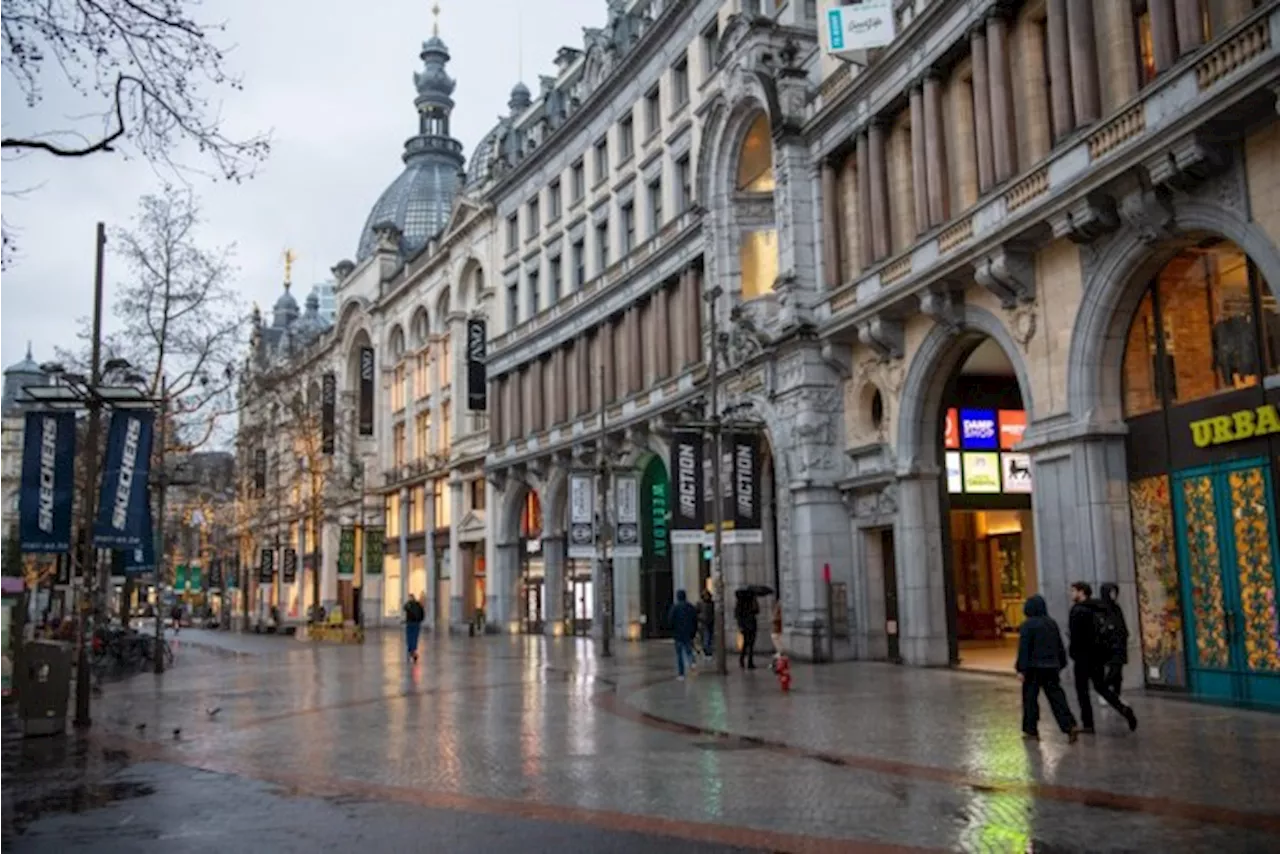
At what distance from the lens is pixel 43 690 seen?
17.0 meters

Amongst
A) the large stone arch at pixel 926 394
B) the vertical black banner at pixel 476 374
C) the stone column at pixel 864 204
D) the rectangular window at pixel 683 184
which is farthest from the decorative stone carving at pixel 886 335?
the vertical black banner at pixel 476 374

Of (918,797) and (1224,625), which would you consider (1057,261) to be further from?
(918,797)

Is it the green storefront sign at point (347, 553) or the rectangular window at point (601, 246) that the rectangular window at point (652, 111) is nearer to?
the rectangular window at point (601, 246)

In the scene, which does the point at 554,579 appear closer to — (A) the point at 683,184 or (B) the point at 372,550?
(B) the point at 372,550

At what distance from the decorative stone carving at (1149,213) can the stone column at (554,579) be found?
31465 mm

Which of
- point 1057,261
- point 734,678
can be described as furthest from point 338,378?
point 1057,261

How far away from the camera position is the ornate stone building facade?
1662 cm

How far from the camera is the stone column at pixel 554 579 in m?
47.1

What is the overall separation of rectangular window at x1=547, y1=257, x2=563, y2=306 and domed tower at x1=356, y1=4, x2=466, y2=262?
Answer: 94.5ft

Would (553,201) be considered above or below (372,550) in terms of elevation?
above

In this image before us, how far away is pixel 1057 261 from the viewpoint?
2072 cm

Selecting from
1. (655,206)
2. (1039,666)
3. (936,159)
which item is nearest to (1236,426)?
(1039,666)

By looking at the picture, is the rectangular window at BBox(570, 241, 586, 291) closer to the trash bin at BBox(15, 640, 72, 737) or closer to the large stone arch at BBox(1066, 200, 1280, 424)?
the large stone arch at BBox(1066, 200, 1280, 424)

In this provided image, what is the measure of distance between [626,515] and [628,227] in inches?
544
